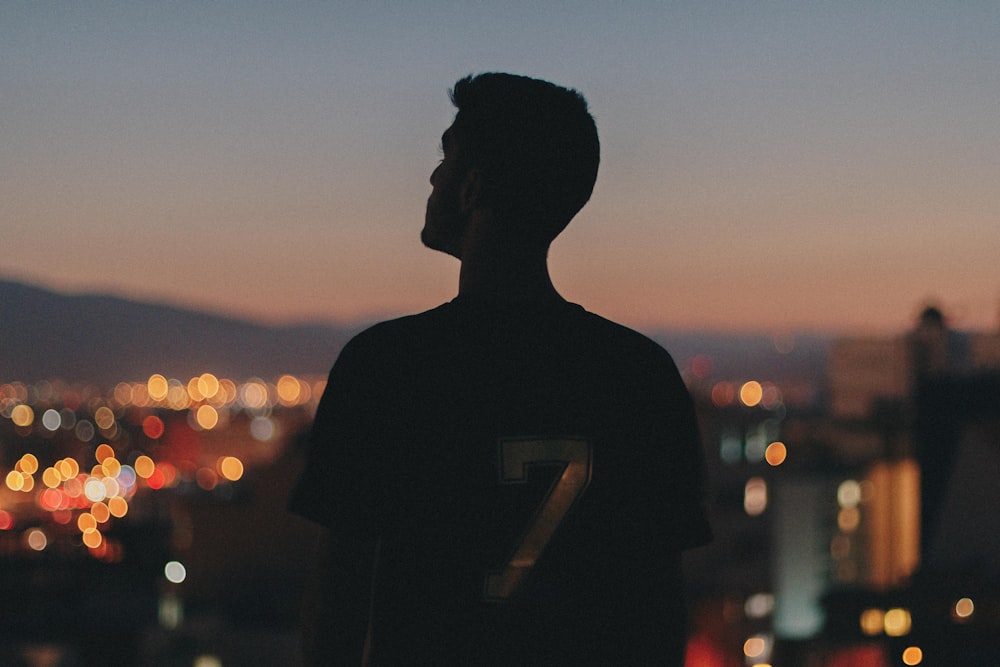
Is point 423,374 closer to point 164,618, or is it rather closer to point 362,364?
point 362,364

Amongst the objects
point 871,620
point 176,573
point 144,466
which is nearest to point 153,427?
point 144,466

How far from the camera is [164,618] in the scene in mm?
24078

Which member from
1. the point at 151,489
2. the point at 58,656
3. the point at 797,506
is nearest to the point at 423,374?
the point at 58,656

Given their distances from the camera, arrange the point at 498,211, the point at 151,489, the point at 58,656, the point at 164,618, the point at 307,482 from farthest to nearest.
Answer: the point at 151,489
the point at 164,618
the point at 58,656
the point at 498,211
the point at 307,482

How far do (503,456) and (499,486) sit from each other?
4 cm

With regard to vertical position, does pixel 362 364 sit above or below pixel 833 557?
above

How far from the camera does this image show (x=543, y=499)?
131 centimetres

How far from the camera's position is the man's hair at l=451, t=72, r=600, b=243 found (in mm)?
1352

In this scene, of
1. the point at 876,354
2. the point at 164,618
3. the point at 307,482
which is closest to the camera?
the point at 307,482

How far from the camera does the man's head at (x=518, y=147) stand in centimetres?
135

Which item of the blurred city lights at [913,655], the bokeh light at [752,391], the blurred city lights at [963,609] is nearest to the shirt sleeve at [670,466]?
the blurred city lights at [913,655]

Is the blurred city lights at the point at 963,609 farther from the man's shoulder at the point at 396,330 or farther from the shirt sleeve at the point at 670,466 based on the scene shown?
the man's shoulder at the point at 396,330

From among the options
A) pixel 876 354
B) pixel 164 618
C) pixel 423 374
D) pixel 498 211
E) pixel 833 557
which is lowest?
pixel 164 618

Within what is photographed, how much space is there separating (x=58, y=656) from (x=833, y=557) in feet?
53.1
